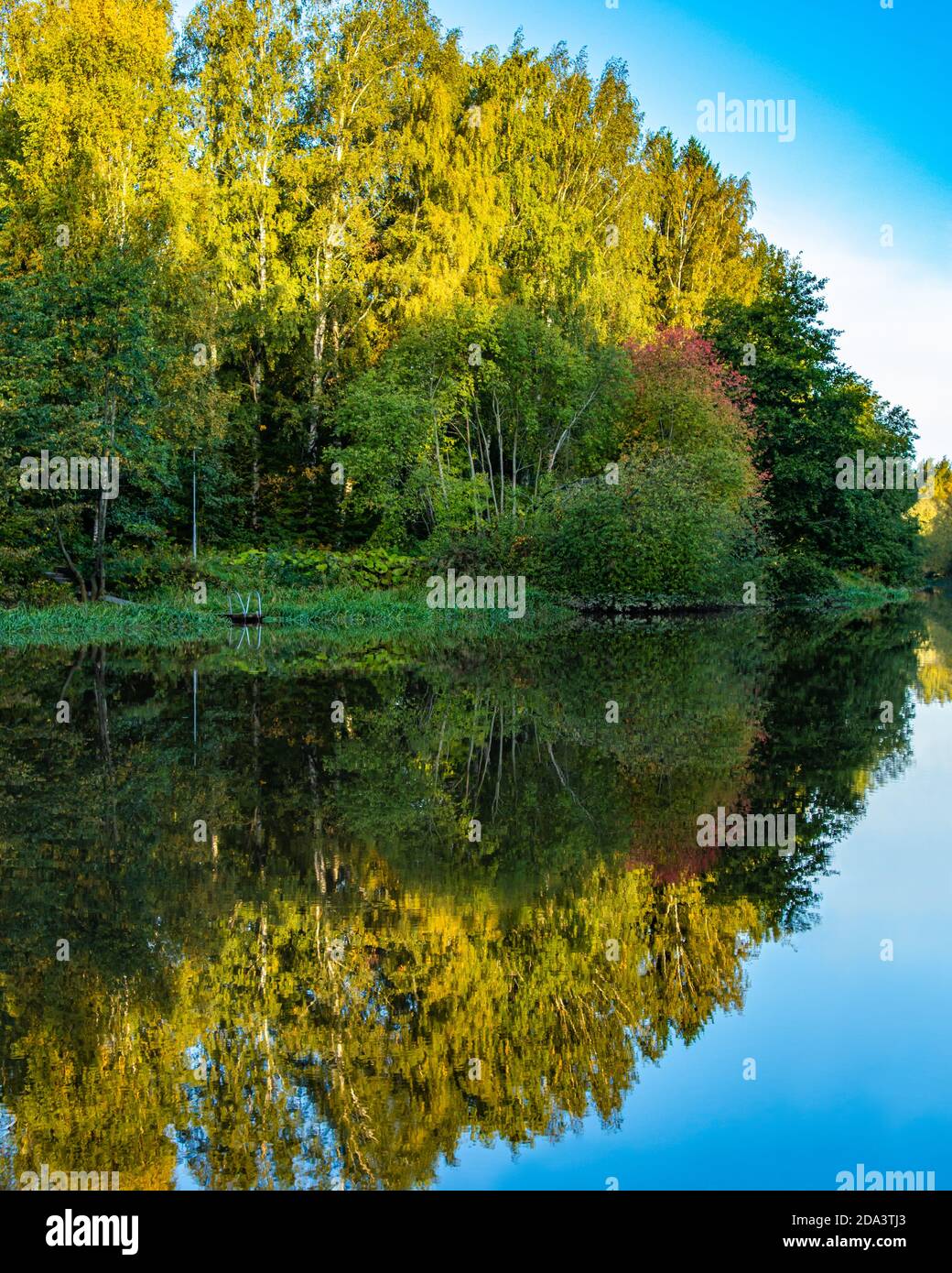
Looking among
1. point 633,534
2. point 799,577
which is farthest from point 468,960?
point 799,577

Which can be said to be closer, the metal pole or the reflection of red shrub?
the reflection of red shrub

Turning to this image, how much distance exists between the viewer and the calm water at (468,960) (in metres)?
3.72

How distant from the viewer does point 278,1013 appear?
456 cm

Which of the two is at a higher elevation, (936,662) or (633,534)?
(633,534)

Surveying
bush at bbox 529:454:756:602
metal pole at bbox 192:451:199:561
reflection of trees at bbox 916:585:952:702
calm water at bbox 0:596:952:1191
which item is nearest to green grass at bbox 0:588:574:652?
bush at bbox 529:454:756:602

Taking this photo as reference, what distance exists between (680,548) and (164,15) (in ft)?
70.7

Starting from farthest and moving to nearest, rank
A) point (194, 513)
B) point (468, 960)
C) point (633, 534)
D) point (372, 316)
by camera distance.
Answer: point (372, 316), point (194, 513), point (633, 534), point (468, 960)

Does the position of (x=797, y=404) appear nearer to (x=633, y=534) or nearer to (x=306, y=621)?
(x=633, y=534)

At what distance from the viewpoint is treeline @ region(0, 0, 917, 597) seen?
28.9 metres

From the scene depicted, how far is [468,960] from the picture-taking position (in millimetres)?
5168

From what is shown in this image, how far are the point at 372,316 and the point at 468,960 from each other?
109 ft

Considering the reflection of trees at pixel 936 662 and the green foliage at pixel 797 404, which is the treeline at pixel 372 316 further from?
the reflection of trees at pixel 936 662

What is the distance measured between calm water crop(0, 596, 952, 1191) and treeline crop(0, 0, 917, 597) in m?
18.0

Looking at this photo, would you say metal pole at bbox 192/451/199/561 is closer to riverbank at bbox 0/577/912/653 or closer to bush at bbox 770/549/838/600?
riverbank at bbox 0/577/912/653
